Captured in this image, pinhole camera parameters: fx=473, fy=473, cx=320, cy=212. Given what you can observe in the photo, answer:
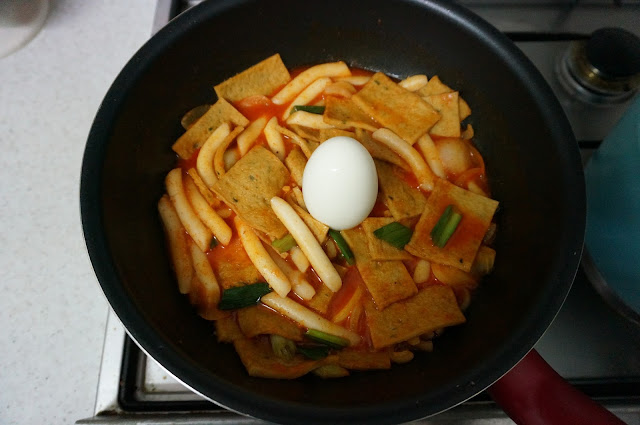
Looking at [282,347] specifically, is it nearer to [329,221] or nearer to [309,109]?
[329,221]

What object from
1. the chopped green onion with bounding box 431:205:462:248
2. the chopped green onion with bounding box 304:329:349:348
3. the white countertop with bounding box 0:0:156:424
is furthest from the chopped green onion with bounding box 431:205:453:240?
the white countertop with bounding box 0:0:156:424

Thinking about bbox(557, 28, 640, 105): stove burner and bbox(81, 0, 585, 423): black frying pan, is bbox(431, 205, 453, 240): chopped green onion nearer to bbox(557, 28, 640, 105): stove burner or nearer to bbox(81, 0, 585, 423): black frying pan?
bbox(81, 0, 585, 423): black frying pan

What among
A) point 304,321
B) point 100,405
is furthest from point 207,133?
point 100,405

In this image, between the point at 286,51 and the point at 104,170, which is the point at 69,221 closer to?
the point at 104,170

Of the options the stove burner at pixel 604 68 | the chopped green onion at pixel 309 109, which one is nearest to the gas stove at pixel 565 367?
the stove burner at pixel 604 68

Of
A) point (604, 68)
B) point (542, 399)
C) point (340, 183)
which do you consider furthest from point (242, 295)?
point (604, 68)

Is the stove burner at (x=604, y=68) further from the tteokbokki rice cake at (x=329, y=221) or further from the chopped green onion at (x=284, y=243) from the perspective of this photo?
the chopped green onion at (x=284, y=243)
